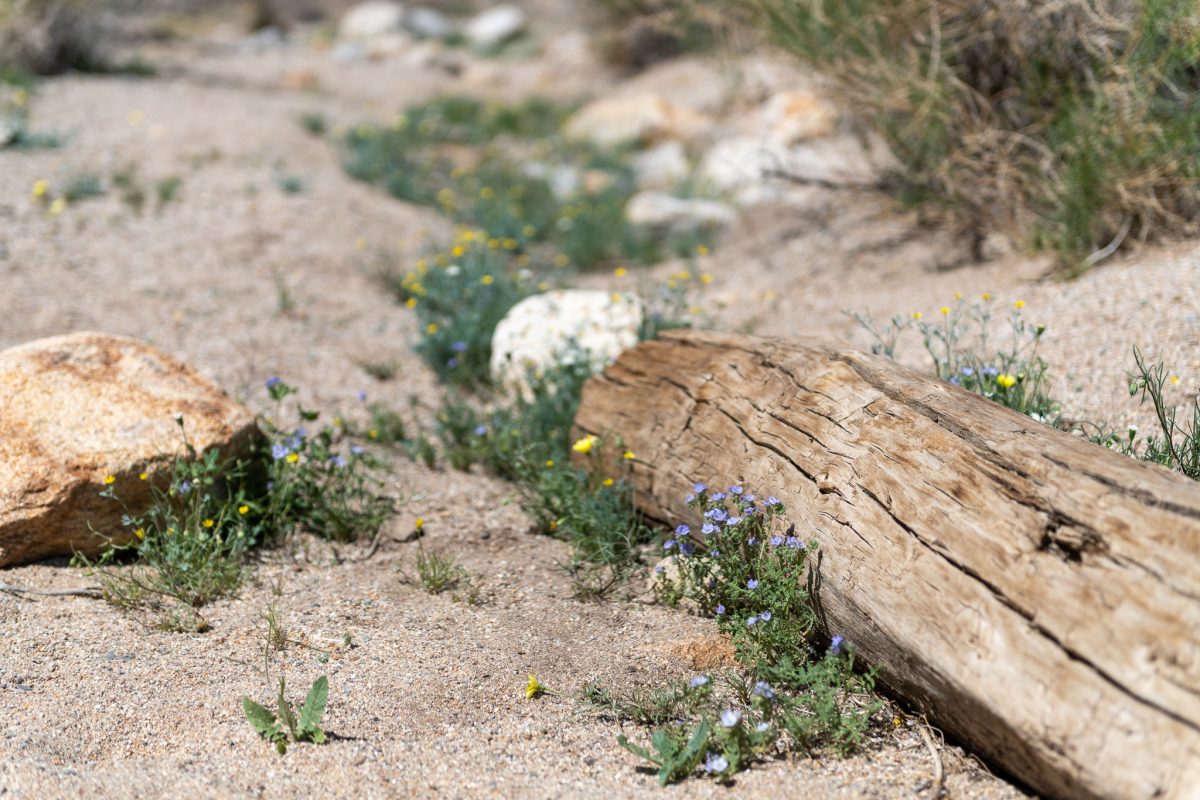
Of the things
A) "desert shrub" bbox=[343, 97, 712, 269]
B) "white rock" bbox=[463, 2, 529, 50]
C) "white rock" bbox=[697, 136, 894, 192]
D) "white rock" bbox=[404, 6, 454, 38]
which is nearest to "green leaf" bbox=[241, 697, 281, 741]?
"desert shrub" bbox=[343, 97, 712, 269]

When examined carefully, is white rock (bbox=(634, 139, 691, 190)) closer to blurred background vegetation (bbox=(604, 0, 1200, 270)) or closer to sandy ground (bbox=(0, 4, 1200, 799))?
sandy ground (bbox=(0, 4, 1200, 799))

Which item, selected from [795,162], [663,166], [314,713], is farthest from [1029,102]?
[314,713]

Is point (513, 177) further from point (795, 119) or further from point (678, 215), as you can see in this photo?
point (795, 119)

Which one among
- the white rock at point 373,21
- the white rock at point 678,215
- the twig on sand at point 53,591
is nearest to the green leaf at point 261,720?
the twig on sand at point 53,591

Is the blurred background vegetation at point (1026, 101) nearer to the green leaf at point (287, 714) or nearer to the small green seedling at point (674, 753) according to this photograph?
the small green seedling at point (674, 753)

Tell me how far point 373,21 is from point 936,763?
1668cm

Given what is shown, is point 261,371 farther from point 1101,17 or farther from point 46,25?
point 46,25

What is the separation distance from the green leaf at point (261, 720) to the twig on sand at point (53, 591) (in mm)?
1052

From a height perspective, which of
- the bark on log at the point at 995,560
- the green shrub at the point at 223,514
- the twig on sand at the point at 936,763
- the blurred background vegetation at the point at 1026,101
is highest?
the blurred background vegetation at the point at 1026,101

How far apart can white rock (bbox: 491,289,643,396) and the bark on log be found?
141cm

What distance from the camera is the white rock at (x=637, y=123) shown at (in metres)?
10.0

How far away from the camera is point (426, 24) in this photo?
57.4 ft

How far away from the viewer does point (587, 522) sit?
377 cm

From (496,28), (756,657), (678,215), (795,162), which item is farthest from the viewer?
(496,28)
